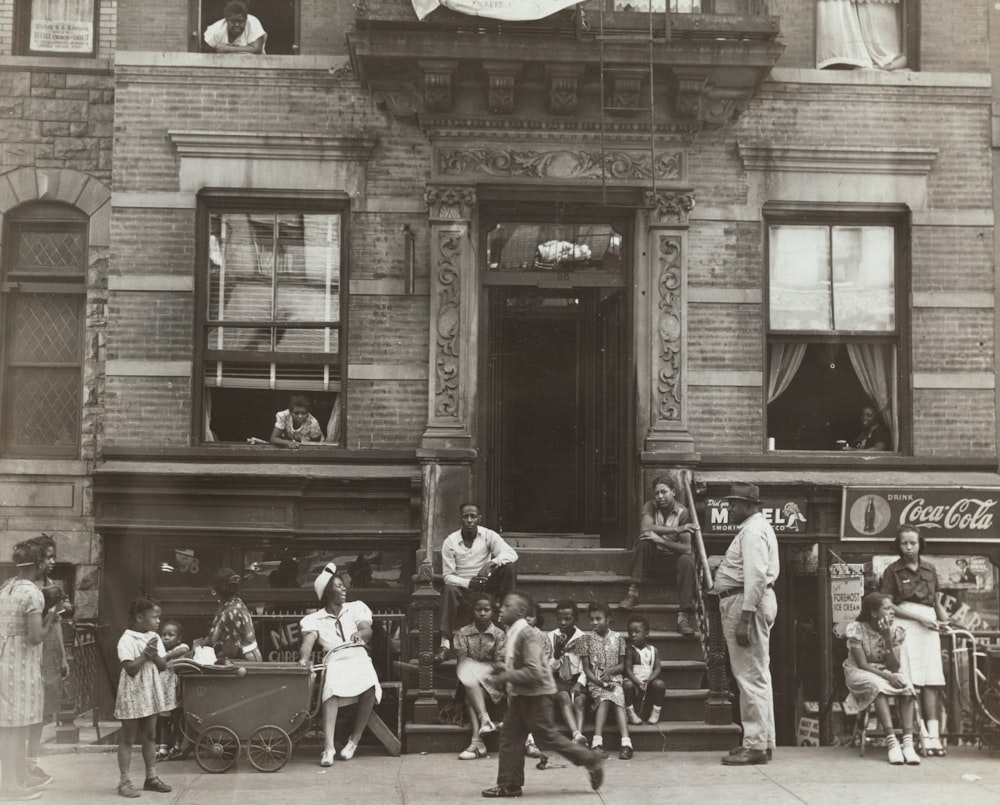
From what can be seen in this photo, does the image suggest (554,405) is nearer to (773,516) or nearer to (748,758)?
(773,516)

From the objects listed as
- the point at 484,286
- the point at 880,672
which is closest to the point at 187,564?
the point at 484,286

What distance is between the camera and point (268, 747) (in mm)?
9578

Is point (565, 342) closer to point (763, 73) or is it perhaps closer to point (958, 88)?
point (763, 73)

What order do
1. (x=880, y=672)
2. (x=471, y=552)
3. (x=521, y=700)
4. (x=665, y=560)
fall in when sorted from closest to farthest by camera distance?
(x=521, y=700)
(x=880, y=672)
(x=471, y=552)
(x=665, y=560)

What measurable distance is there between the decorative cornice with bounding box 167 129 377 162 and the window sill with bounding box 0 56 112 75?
1.37m

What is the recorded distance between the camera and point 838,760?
9.83m

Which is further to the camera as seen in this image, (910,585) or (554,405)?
(554,405)

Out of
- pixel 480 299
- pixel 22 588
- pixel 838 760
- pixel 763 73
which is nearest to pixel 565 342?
pixel 480 299

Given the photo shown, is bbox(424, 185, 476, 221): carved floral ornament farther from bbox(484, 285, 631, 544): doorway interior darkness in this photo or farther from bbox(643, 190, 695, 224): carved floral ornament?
bbox(643, 190, 695, 224): carved floral ornament

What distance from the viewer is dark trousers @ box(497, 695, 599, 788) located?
27.4ft

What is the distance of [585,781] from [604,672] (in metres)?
1.28

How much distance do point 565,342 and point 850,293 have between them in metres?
3.09

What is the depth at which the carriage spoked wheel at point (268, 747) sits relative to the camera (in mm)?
9578

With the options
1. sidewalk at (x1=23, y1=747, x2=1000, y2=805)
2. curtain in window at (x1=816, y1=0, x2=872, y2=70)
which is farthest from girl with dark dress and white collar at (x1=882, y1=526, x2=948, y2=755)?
curtain in window at (x1=816, y1=0, x2=872, y2=70)
